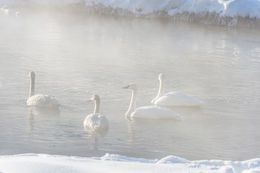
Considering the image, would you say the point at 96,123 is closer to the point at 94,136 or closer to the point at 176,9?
the point at 94,136

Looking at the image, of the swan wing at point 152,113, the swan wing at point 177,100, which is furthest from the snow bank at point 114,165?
the swan wing at point 177,100

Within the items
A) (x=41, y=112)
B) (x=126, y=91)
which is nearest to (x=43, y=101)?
(x=41, y=112)

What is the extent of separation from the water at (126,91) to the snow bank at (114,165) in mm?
968

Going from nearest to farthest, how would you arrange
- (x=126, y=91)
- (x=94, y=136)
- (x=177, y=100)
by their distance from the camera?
(x=94, y=136) → (x=177, y=100) → (x=126, y=91)

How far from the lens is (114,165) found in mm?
8961

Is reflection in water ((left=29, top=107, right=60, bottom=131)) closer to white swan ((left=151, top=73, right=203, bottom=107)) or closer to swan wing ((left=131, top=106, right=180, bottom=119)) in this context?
swan wing ((left=131, top=106, right=180, bottom=119))

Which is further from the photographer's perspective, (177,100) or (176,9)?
(176,9)

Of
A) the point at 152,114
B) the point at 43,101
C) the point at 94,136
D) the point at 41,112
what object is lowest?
the point at 94,136

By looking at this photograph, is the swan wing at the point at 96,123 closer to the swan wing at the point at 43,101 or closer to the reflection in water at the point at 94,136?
the reflection in water at the point at 94,136

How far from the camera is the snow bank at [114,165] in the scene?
8414 millimetres

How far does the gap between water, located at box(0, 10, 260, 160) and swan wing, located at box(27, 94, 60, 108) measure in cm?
26

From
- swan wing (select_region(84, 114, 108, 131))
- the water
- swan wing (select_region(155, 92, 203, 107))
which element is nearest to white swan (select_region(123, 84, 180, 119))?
A: the water

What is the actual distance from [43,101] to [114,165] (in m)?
4.96

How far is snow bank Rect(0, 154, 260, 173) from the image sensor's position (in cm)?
841
